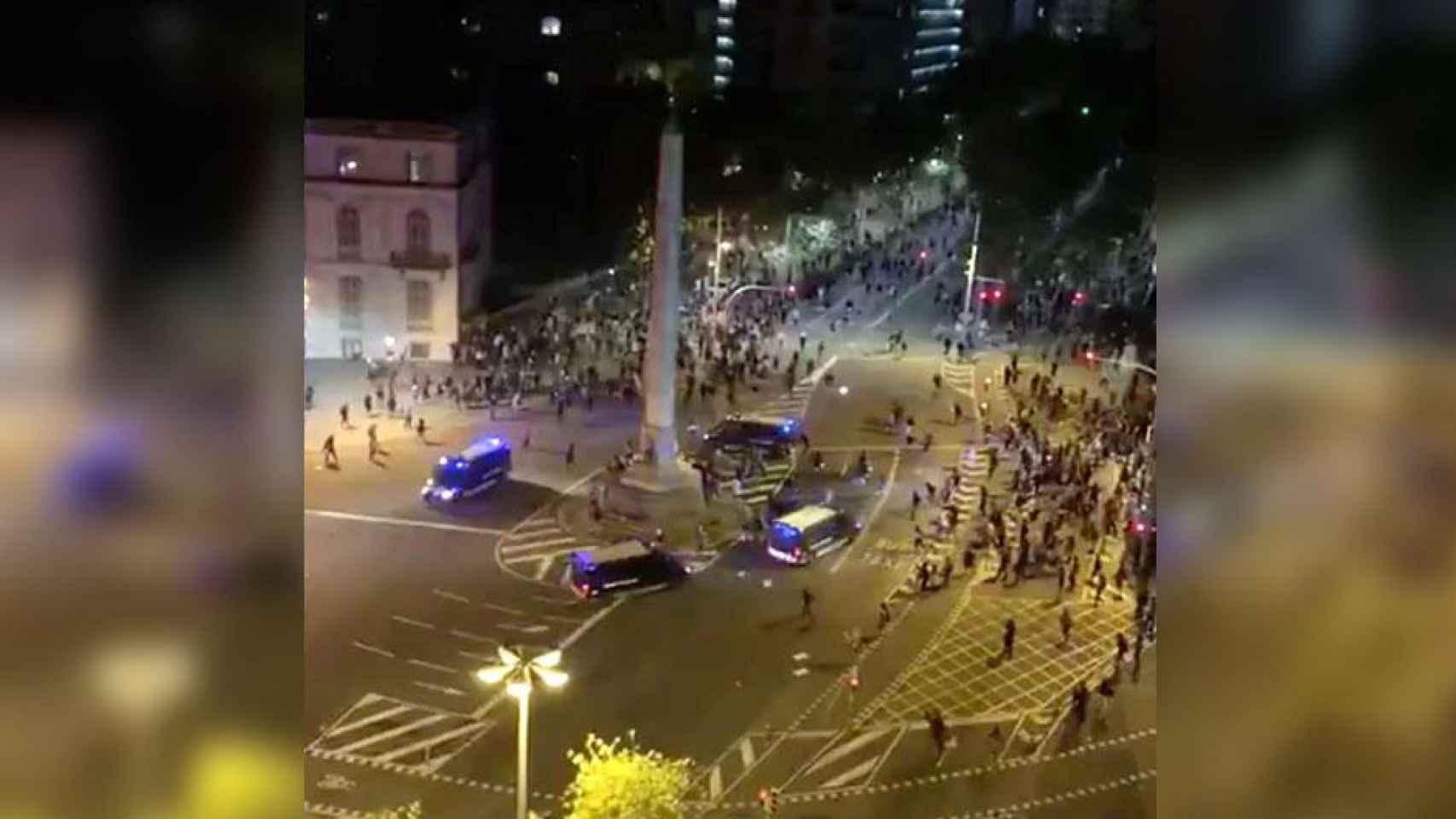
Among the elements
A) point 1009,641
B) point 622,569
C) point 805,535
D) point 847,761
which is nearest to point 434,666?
point 622,569

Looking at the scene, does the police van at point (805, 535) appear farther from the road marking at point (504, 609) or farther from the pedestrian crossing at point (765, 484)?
the road marking at point (504, 609)

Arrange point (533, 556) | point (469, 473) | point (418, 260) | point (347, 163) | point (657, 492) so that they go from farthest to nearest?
point (418, 260)
point (347, 163)
point (657, 492)
point (469, 473)
point (533, 556)

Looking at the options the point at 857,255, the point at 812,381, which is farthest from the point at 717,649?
the point at 857,255

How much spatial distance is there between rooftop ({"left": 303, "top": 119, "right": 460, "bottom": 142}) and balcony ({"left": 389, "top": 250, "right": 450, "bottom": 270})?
0.71 meters

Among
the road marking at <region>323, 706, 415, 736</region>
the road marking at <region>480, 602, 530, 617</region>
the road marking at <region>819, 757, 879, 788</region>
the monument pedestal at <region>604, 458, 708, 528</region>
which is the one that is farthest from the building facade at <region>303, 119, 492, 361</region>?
the road marking at <region>819, 757, 879, 788</region>

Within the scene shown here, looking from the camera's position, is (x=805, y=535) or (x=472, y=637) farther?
(x=805, y=535)

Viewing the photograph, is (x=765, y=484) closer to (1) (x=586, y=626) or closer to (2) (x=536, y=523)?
(2) (x=536, y=523)

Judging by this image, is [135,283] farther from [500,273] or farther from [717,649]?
[500,273]

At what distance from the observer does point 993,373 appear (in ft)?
36.4

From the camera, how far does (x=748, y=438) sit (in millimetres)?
9180

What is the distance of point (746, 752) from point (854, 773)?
1.28 ft

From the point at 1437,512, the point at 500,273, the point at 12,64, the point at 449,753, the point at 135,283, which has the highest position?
the point at 12,64

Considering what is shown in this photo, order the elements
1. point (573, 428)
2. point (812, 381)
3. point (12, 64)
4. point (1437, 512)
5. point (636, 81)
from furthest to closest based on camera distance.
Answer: point (636, 81), point (812, 381), point (573, 428), point (1437, 512), point (12, 64)

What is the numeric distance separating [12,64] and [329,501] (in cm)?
737
